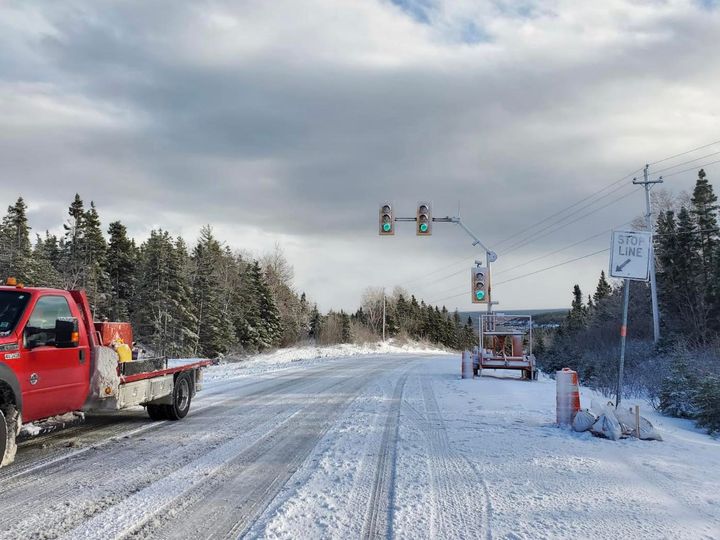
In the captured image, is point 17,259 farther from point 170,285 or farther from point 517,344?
point 517,344

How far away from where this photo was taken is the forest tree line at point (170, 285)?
46.7 metres

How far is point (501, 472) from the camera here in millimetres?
5848

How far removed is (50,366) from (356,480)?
3.81 meters

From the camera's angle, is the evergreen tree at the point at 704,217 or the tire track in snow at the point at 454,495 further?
the evergreen tree at the point at 704,217

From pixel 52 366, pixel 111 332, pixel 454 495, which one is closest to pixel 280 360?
pixel 111 332

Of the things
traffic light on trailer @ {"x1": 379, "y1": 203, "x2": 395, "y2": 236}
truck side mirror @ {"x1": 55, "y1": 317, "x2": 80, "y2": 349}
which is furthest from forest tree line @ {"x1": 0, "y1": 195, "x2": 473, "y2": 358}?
truck side mirror @ {"x1": 55, "y1": 317, "x2": 80, "y2": 349}

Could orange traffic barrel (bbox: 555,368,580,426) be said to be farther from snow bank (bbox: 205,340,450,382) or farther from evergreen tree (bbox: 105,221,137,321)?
evergreen tree (bbox: 105,221,137,321)

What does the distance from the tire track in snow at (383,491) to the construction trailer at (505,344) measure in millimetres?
10496

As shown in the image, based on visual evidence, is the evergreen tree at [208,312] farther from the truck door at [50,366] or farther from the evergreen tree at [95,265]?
the truck door at [50,366]

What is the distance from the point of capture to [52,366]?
629 centimetres

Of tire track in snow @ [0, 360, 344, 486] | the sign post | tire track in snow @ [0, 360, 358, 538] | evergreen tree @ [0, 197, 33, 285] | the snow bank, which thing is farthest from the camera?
evergreen tree @ [0, 197, 33, 285]

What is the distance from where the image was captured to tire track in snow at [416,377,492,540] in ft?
13.7

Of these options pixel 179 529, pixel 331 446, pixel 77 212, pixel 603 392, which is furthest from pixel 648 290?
pixel 77 212

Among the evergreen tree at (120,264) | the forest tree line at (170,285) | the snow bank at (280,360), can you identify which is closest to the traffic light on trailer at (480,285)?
the snow bank at (280,360)
